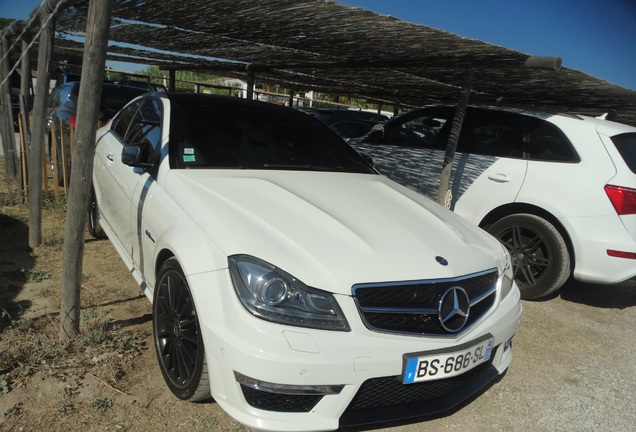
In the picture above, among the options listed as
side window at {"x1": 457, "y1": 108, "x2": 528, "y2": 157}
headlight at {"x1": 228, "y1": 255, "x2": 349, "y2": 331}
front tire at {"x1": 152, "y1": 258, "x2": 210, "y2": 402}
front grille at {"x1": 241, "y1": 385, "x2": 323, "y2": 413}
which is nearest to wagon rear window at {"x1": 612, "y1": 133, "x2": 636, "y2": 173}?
side window at {"x1": 457, "y1": 108, "x2": 528, "y2": 157}

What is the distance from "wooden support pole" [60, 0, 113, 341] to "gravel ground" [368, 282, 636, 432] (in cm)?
194

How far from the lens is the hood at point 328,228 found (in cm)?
203

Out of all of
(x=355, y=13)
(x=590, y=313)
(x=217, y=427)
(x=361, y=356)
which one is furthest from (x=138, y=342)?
(x=590, y=313)

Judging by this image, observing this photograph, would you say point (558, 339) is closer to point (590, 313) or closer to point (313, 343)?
point (590, 313)

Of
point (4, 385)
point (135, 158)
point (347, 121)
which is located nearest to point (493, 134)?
point (135, 158)

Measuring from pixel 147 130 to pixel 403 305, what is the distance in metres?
2.31

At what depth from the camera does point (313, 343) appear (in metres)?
1.83

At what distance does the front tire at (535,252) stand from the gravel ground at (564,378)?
0.22m

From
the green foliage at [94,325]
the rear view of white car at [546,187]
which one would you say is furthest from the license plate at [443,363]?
the rear view of white car at [546,187]

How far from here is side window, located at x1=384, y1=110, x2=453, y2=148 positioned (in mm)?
5336

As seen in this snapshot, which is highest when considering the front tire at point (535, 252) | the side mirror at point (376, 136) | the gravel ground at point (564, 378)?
the side mirror at point (376, 136)

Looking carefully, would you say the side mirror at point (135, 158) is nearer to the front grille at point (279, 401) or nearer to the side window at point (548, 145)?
the front grille at point (279, 401)

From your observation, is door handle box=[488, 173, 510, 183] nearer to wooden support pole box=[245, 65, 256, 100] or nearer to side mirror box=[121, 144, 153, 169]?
side mirror box=[121, 144, 153, 169]

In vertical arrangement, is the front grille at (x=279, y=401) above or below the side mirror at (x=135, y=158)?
below
